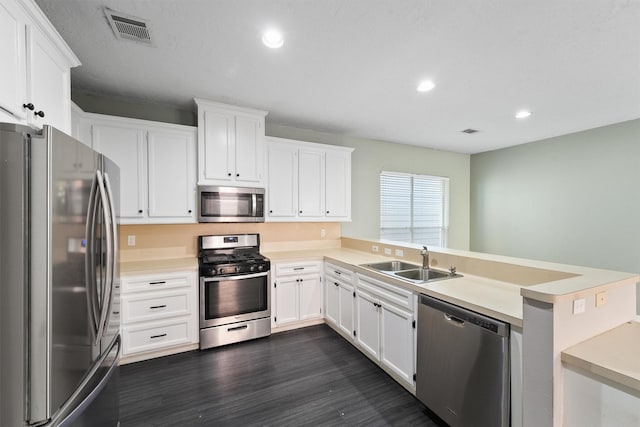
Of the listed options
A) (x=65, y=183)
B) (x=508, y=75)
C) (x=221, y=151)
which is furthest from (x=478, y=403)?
(x=221, y=151)

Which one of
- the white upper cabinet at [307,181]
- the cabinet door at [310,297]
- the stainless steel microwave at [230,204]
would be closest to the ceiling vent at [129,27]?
the stainless steel microwave at [230,204]

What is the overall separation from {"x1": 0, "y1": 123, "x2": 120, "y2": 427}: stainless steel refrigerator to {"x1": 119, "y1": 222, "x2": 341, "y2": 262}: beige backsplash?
195cm

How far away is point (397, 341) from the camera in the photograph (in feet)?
7.32

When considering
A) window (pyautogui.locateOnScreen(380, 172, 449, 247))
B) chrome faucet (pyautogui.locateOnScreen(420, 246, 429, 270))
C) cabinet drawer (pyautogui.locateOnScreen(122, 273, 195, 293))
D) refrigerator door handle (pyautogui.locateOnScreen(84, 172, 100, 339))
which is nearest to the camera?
refrigerator door handle (pyautogui.locateOnScreen(84, 172, 100, 339))

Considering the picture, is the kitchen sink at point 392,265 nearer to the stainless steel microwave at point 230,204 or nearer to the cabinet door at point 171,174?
the stainless steel microwave at point 230,204

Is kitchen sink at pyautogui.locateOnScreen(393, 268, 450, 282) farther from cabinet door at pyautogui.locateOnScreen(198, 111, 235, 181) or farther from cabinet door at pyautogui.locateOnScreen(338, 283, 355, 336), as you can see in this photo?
cabinet door at pyautogui.locateOnScreen(198, 111, 235, 181)

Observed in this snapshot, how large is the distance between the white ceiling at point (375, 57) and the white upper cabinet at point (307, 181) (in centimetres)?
47

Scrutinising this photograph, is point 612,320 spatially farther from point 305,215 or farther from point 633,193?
point 633,193

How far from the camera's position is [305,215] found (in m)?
3.71

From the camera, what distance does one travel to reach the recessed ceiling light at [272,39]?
6.12 ft

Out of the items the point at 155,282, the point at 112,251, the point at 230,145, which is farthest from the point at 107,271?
the point at 230,145

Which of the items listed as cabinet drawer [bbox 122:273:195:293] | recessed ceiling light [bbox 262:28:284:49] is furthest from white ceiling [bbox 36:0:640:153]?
cabinet drawer [bbox 122:273:195:293]

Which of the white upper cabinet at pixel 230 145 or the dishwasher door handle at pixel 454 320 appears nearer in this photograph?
the dishwasher door handle at pixel 454 320

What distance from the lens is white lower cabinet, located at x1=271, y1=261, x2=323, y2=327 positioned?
3.21 meters
